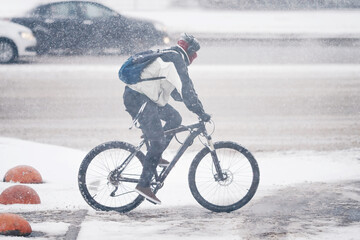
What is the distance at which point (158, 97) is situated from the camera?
5.75 m

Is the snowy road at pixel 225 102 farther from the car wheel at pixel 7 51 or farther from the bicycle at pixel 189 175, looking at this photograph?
the bicycle at pixel 189 175

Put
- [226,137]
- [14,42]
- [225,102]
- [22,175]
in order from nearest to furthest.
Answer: [22,175] < [226,137] < [225,102] < [14,42]

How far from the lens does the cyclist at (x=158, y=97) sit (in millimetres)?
5668

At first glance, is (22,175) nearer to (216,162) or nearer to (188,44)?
(216,162)

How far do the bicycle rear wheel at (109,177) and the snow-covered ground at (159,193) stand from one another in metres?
0.13

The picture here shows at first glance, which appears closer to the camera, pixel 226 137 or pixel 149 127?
pixel 149 127

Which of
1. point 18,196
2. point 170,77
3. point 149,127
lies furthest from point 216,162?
point 18,196

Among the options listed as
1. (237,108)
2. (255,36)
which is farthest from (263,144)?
(255,36)

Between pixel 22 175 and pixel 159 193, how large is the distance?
4.76ft

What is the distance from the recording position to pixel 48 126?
10242 millimetres

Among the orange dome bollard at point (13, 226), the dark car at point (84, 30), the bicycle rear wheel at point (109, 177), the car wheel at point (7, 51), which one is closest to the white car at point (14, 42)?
the car wheel at point (7, 51)

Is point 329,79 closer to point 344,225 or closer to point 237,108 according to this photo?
point 237,108

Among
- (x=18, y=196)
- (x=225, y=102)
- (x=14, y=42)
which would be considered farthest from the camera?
(x=14, y=42)

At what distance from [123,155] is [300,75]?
923 centimetres
